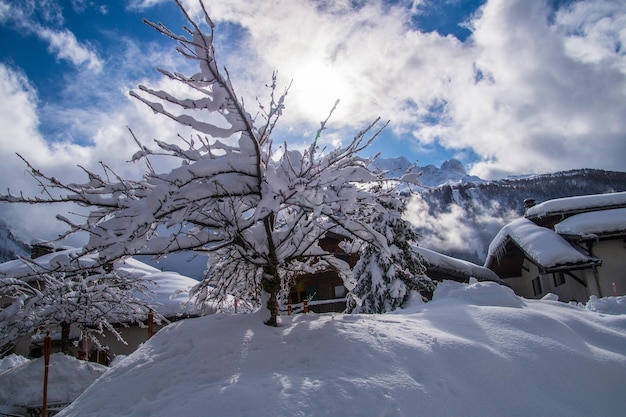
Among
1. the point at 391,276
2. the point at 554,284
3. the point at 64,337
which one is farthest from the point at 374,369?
the point at 554,284

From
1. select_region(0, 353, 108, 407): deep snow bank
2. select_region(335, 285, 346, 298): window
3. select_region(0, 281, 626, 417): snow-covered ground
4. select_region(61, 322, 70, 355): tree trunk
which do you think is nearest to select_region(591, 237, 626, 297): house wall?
select_region(335, 285, 346, 298): window

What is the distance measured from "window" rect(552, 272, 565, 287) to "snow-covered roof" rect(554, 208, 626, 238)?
2403 mm

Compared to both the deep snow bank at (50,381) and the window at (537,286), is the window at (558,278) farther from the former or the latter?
the deep snow bank at (50,381)

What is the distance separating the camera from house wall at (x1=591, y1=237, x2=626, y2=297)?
16.0 meters

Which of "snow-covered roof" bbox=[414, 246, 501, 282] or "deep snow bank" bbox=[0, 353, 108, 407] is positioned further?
"snow-covered roof" bbox=[414, 246, 501, 282]

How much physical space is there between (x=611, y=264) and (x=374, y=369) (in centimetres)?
1764

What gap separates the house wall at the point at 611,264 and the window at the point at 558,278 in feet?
6.92

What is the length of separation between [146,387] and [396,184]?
3.49 metres

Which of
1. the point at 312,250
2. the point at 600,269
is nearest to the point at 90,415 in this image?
the point at 312,250

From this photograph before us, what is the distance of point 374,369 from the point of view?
134 inches

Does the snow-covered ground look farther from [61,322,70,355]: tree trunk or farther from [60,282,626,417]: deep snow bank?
[61,322,70,355]: tree trunk

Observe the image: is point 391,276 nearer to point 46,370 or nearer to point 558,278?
point 558,278

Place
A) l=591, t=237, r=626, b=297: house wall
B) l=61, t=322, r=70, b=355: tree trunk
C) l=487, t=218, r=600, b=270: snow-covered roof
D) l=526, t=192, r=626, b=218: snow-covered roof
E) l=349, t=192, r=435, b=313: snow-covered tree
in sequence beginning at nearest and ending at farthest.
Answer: l=61, t=322, r=70, b=355: tree trunk, l=349, t=192, r=435, b=313: snow-covered tree, l=487, t=218, r=600, b=270: snow-covered roof, l=591, t=237, r=626, b=297: house wall, l=526, t=192, r=626, b=218: snow-covered roof

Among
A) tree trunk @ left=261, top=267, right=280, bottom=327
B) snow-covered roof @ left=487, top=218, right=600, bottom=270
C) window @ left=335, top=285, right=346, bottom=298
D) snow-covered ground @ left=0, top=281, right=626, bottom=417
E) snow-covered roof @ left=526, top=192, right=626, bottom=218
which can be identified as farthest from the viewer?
window @ left=335, top=285, right=346, bottom=298
